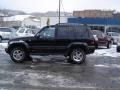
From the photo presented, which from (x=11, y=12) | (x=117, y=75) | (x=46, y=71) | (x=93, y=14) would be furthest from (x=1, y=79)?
(x=11, y=12)

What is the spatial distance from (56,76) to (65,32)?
4.25m

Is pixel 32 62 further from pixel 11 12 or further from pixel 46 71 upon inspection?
pixel 11 12

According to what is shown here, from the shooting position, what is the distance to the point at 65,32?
1534 cm

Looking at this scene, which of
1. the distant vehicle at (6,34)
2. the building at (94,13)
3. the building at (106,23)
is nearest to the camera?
the distant vehicle at (6,34)

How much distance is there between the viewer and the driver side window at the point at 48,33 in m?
15.2

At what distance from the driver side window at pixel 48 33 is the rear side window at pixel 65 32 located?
287 millimetres

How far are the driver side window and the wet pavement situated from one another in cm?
128

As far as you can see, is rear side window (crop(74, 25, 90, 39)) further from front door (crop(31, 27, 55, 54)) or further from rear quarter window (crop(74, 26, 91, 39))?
front door (crop(31, 27, 55, 54))

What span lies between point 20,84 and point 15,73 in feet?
7.30

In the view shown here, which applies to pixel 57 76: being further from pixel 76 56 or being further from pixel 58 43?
pixel 76 56

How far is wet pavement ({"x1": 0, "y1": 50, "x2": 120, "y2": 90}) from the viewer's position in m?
9.62

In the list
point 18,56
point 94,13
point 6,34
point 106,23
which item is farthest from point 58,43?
point 94,13

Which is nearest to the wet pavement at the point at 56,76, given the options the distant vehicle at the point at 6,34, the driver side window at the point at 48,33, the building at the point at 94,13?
the driver side window at the point at 48,33

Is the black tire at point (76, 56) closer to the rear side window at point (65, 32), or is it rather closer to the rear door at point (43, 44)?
the rear side window at point (65, 32)
